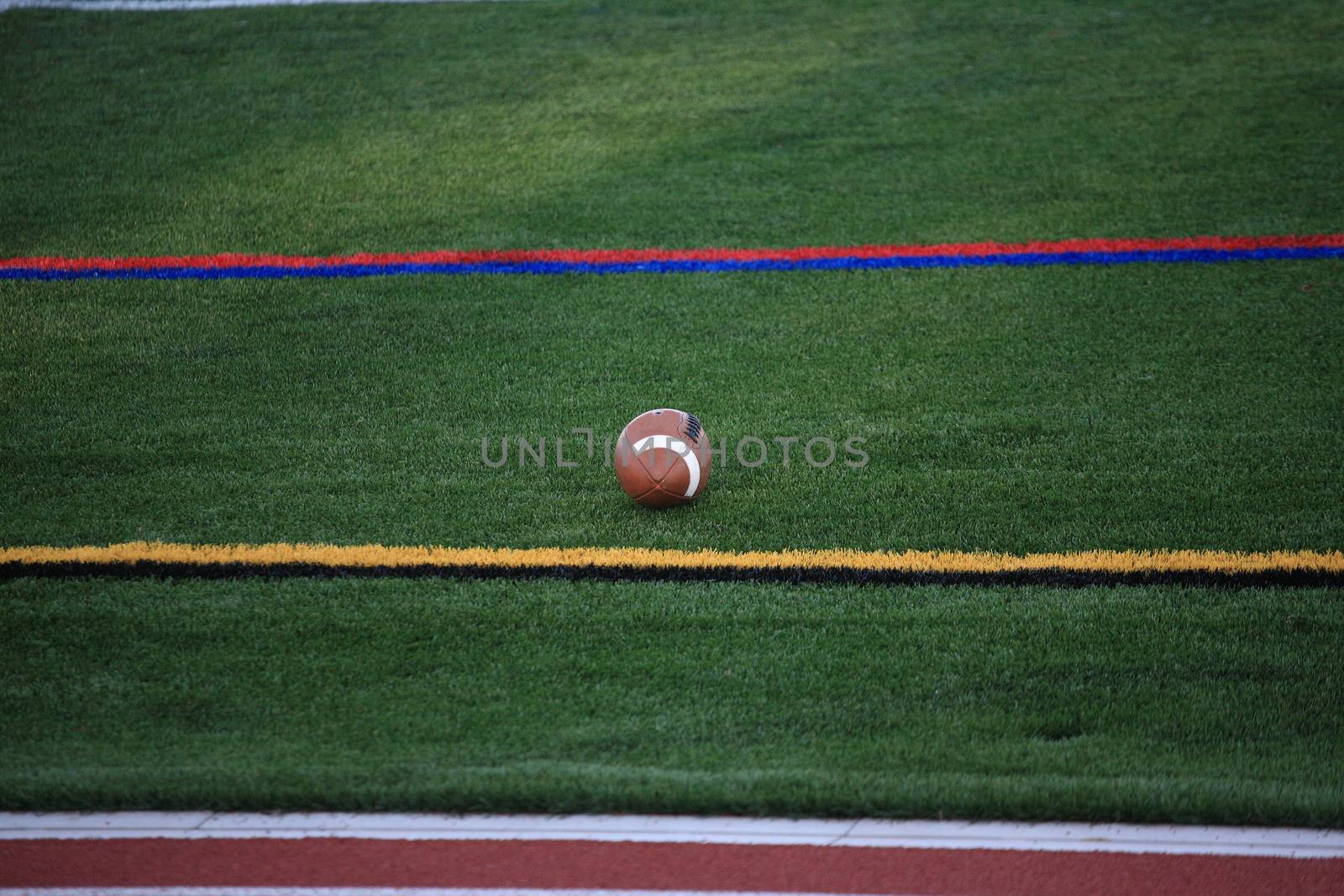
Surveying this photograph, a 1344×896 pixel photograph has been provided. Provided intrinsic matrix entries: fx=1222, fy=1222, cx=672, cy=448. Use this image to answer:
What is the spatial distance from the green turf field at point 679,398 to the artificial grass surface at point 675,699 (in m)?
0.02

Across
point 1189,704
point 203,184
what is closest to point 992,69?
point 203,184

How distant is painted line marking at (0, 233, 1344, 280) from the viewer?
759 cm

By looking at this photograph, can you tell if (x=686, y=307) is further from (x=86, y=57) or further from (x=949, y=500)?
(x=86, y=57)

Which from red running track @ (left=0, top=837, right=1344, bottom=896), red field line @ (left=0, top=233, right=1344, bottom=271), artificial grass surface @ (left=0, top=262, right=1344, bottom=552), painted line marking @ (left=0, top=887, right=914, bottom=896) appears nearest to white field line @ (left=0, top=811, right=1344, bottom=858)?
red running track @ (left=0, top=837, right=1344, bottom=896)

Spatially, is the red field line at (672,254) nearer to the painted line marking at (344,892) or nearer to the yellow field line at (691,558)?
the yellow field line at (691,558)

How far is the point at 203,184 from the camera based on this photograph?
8734mm

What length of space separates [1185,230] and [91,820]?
7069mm

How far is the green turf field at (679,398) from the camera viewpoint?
12.0 feet

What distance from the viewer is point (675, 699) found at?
3887mm

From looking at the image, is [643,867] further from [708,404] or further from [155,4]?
[155,4]

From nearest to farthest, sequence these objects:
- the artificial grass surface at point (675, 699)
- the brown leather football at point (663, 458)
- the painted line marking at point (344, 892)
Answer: the painted line marking at point (344, 892) → the artificial grass surface at point (675, 699) → the brown leather football at point (663, 458)

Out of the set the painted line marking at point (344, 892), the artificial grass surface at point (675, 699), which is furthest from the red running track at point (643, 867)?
the artificial grass surface at point (675, 699)

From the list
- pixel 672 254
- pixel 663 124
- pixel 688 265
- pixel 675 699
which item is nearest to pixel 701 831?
pixel 675 699

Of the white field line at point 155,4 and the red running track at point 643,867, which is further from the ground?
the white field line at point 155,4
